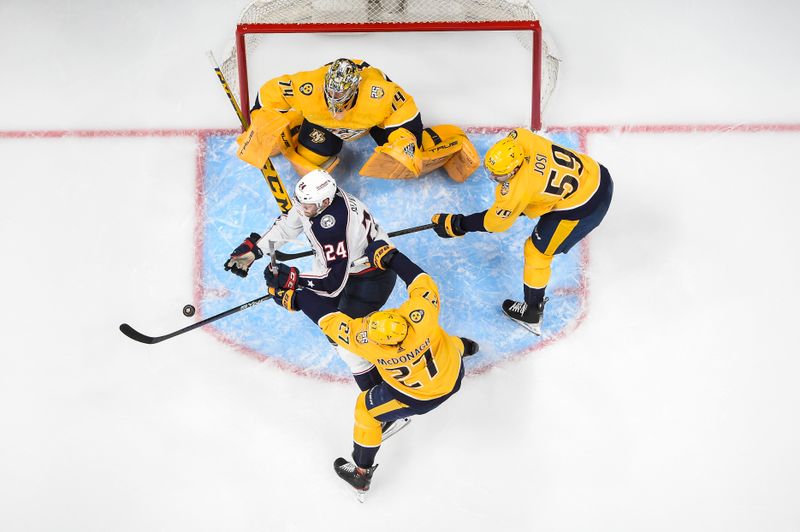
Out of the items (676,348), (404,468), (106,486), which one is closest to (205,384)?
(106,486)

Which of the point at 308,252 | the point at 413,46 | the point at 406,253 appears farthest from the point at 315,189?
the point at 413,46

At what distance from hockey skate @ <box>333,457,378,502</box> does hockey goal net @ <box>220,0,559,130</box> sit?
1.84 metres

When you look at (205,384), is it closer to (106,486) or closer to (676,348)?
(106,486)

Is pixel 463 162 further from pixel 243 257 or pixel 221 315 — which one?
pixel 221 315

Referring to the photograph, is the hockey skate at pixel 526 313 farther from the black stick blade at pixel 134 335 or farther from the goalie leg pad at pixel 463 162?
the black stick blade at pixel 134 335

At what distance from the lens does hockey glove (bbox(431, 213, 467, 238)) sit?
398cm

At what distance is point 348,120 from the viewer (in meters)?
4.08

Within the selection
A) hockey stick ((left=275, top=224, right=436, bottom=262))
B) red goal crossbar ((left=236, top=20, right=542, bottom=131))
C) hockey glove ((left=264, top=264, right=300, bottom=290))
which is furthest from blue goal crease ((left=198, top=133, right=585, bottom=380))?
hockey glove ((left=264, top=264, right=300, bottom=290))

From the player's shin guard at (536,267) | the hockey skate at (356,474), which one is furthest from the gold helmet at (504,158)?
the hockey skate at (356,474)

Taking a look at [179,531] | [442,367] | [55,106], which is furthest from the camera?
[55,106]

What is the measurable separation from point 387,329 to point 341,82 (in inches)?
47.8

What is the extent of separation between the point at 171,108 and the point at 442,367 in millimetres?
2162

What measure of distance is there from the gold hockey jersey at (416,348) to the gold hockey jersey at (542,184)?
18.9 inches

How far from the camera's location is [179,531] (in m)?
3.97
